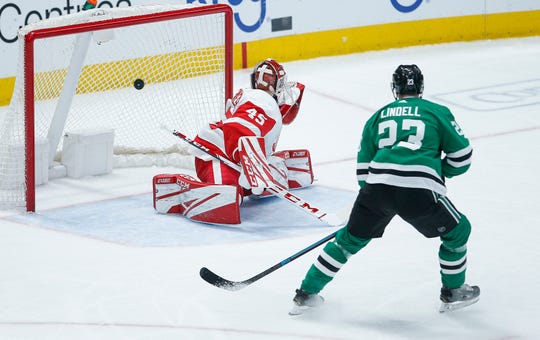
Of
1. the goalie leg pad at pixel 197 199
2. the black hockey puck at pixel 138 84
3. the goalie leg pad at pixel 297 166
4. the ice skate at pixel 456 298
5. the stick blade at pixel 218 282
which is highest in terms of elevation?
the black hockey puck at pixel 138 84

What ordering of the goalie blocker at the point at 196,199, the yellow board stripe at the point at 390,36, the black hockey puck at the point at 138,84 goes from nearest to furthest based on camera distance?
the goalie blocker at the point at 196,199 → the black hockey puck at the point at 138,84 → the yellow board stripe at the point at 390,36

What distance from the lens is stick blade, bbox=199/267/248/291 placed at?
374 centimetres

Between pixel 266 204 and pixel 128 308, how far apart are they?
1389 millimetres

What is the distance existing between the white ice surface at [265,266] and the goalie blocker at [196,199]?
0.07 metres

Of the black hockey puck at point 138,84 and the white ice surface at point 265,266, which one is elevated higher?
the black hockey puck at point 138,84

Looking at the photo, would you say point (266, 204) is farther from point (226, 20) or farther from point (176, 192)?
point (226, 20)

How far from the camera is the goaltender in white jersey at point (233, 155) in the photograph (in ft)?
15.1

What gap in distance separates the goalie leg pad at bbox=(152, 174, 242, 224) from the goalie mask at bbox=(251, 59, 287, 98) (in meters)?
0.50

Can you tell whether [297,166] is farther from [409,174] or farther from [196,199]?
[409,174]

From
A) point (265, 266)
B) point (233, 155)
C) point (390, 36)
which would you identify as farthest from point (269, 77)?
point (390, 36)

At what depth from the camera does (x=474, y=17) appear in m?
8.41

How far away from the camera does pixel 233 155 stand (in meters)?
4.74

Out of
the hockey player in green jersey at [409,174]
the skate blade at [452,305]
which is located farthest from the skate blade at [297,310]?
the skate blade at [452,305]

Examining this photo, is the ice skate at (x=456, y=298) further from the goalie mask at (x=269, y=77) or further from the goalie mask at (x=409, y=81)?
the goalie mask at (x=269, y=77)
